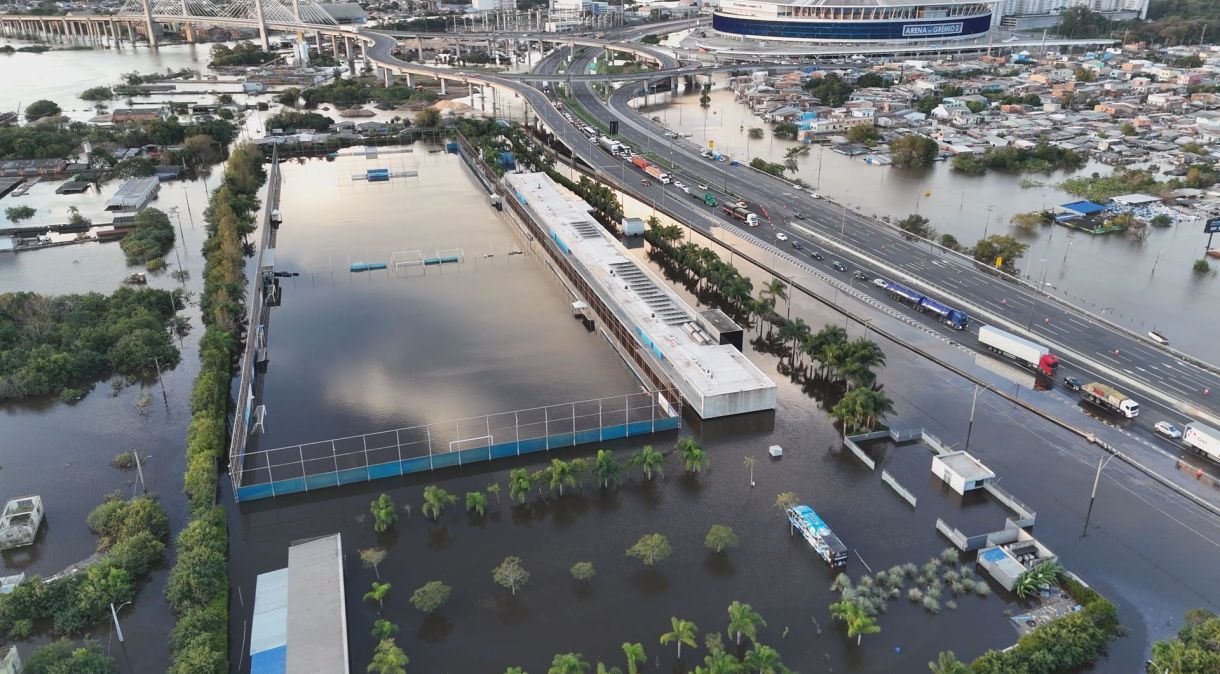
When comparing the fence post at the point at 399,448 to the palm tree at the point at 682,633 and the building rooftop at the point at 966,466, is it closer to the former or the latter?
the palm tree at the point at 682,633

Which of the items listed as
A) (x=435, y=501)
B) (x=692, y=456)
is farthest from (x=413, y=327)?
(x=692, y=456)

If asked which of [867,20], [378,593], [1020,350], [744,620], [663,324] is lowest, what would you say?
[378,593]

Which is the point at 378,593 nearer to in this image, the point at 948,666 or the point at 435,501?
the point at 435,501

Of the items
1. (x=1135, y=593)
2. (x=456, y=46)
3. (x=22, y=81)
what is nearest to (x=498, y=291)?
(x=1135, y=593)

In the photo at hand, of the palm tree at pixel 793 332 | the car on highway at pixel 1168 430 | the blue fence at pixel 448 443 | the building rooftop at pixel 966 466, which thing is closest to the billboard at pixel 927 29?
the palm tree at pixel 793 332

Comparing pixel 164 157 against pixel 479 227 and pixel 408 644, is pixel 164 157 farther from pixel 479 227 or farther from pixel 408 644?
pixel 408 644

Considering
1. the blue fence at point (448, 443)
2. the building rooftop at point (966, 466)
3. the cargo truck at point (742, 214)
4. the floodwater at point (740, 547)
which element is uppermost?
the cargo truck at point (742, 214)
